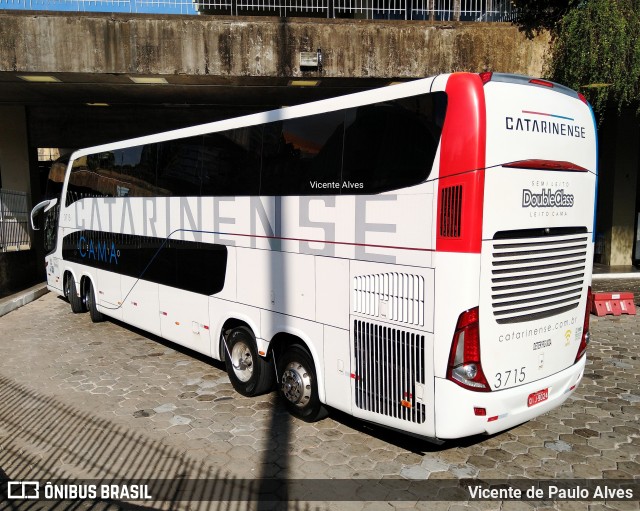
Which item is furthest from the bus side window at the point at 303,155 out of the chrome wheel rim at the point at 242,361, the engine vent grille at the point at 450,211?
the chrome wheel rim at the point at 242,361

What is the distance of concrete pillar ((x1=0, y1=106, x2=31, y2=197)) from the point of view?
1655 cm

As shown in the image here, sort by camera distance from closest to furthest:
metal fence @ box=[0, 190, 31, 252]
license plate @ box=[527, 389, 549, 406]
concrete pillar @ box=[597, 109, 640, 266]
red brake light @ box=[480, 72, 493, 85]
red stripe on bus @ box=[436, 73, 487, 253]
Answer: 1. red stripe on bus @ box=[436, 73, 487, 253]
2. red brake light @ box=[480, 72, 493, 85]
3. license plate @ box=[527, 389, 549, 406]
4. metal fence @ box=[0, 190, 31, 252]
5. concrete pillar @ box=[597, 109, 640, 266]

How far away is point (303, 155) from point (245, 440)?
3290mm

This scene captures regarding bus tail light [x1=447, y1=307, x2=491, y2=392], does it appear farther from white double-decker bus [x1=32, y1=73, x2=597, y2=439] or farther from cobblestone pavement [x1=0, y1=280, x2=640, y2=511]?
cobblestone pavement [x1=0, y1=280, x2=640, y2=511]

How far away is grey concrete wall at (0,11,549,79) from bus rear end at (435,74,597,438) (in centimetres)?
728

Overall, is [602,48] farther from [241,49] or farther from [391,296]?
[391,296]

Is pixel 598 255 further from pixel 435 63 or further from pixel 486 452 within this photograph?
pixel 486 452

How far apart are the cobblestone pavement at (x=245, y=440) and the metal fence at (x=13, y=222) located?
7773 mm

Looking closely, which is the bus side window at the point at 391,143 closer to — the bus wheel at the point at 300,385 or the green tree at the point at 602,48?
the bus wheel at the point at 300,385

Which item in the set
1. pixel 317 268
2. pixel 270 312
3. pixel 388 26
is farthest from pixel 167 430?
pixel 388 26

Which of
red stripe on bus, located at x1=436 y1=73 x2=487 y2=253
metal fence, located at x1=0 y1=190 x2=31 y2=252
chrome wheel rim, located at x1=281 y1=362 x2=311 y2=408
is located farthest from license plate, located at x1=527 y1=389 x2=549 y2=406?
metal fence, located at x1=0 y1=190 x2=31 y2=252

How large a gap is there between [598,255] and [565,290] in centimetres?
1478

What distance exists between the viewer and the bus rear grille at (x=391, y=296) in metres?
4.56

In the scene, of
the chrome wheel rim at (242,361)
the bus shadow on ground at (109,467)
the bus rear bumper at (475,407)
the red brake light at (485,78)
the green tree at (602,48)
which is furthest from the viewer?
the green tree at (602,48)
